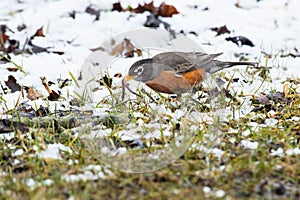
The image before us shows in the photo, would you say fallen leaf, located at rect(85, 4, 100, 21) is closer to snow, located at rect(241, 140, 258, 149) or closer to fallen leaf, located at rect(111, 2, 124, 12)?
fallen leaf, located at rect(111, 2, 124, 12)

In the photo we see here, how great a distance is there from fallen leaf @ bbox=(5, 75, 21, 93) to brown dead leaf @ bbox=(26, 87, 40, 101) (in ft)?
Result: 0.56

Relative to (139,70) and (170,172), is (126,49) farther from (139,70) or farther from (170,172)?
(170,172)

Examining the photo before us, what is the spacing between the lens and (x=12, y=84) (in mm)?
5102

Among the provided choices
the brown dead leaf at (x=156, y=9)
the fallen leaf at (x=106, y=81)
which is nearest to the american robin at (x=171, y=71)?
the fallen leaf at (x=106, y=81)

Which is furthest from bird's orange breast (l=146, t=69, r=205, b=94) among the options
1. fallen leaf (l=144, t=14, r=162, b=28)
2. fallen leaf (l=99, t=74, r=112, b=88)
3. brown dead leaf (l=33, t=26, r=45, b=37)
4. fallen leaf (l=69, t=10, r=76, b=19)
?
fallen leaf (l=69, t=10, r=76, b=19)

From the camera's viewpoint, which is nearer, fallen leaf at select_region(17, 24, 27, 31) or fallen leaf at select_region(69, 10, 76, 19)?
fallen leaf at select_region(17, 24, 27, 31)

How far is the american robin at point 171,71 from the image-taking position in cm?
432

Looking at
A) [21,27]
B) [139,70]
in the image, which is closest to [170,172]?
[139,70]

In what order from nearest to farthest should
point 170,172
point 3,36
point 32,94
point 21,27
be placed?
point 170,172, point 32,94, point 3,36, point 21,27

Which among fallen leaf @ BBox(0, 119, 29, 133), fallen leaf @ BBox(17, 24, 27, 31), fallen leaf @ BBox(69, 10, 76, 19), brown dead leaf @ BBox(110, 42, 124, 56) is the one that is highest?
fallen leaf @ BBox(69, 10, 76, 19)

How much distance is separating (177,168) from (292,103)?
1.54 metres

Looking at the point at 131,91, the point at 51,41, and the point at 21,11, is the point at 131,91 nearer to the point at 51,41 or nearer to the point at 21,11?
the point at 51,41

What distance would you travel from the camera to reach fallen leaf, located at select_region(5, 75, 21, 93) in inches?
200

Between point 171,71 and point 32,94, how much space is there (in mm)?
1210
